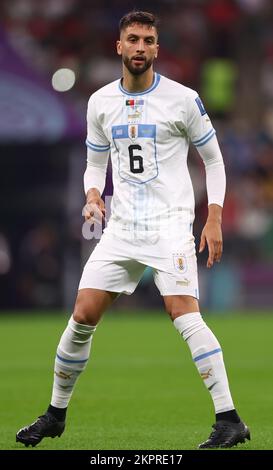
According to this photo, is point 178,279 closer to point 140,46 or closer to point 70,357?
point 70,357

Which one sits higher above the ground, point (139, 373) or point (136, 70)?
point (136, 70)

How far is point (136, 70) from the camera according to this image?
6965mm

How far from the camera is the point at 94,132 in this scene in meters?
7.29

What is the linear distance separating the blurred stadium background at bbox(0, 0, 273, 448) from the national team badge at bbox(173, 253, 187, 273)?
9.25m

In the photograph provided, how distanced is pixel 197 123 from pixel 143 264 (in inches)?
34.3

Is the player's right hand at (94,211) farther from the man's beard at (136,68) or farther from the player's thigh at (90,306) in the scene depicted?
the man's beard at (136,68)

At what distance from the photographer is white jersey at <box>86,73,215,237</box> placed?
6.97 metres

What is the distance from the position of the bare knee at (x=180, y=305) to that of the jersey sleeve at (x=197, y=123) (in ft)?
2.98

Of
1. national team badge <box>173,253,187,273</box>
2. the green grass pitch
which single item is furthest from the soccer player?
the green grass pitch

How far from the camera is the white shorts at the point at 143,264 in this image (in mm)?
6852

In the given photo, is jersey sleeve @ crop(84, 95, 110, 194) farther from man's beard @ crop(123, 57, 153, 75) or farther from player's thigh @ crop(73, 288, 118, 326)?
player's thigh @ crop(73, 288, 118, 326)
